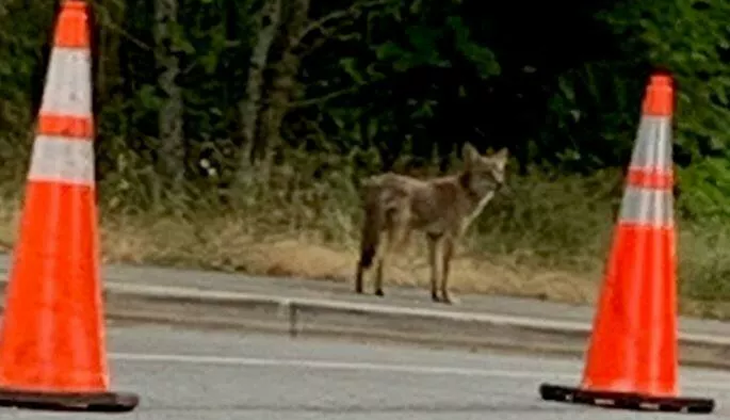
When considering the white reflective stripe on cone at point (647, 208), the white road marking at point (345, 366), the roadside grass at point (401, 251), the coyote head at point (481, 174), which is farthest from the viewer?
the coyote head at point (481, 174)

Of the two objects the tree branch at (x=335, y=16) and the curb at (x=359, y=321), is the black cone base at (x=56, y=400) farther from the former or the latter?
the tree branch at (x=335, y=16)

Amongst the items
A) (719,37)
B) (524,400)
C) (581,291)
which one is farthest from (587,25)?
(524,400)

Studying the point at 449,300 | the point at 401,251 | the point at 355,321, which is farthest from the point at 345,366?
the point at 401,251

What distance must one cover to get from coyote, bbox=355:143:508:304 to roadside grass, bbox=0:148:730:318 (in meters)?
0.33

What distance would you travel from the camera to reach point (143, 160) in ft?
62.3

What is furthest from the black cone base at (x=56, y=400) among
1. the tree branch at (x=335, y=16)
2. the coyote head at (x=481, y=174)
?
the tree branch at (x=335, y=16)

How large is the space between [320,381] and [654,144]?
1.43 metres

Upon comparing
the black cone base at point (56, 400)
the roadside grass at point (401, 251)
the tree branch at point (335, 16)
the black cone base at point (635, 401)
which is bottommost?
the black cone base at point (635, 401)

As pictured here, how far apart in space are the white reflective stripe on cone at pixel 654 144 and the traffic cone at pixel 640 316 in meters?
0.01

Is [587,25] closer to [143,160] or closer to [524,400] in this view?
[143,160]

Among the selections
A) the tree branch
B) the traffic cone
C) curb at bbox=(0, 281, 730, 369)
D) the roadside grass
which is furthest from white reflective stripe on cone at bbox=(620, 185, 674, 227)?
the tree branch

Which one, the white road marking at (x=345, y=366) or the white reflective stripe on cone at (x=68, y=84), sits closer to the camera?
the white reflective stripe on cone at (x=68, y=84)

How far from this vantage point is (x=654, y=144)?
32.0 feet

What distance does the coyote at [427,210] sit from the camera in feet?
49.4
